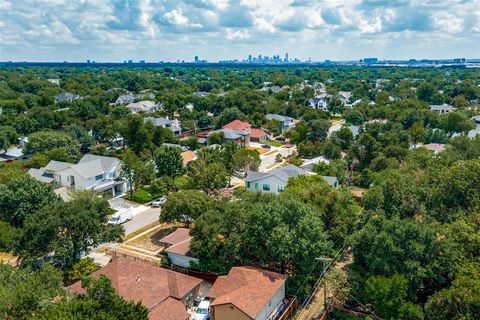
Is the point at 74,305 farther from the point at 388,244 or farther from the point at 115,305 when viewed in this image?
the point at 388,244

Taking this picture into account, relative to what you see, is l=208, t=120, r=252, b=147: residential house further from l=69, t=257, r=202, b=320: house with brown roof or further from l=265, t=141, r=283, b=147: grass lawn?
l=69, t=257, r=202, b=320: house with brown roof

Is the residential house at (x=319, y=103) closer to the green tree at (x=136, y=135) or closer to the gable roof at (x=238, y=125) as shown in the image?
the gable roof at (x=238, y=125)

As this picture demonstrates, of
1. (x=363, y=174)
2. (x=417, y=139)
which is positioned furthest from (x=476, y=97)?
(x=363, y=174)

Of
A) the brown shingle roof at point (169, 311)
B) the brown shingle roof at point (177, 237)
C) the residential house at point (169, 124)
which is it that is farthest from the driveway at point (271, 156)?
the brown shingle roof at point (169, 311)

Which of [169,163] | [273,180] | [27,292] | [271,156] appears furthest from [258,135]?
[27,292]

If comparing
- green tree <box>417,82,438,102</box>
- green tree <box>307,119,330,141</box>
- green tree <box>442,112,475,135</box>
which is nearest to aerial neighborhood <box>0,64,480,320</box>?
green tree <box>307,119,330,141</box>

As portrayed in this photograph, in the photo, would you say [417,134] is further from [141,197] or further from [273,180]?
[141,197]
